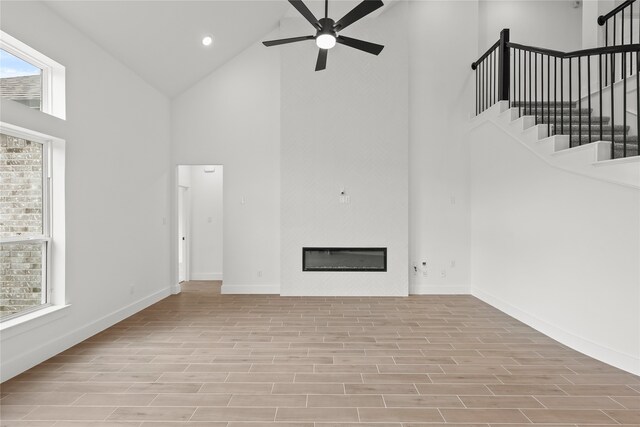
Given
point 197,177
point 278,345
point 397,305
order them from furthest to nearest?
1. point 197,177
2. point 397,305
3. point 278,345

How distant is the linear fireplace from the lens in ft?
21.0

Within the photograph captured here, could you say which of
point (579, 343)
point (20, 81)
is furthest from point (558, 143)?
point (20, 81)

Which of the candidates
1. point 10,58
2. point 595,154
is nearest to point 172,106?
point 10,58

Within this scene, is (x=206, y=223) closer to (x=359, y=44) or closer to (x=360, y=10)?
(x=359, y=44)

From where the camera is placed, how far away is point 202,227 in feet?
25.7

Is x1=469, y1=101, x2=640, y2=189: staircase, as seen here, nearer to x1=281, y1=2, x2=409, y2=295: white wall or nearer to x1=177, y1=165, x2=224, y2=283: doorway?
x1=281, y1=2, x2=409, y2=295: white wall

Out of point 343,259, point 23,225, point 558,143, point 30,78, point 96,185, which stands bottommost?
point 343,259

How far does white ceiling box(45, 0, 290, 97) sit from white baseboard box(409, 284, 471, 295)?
194 inches

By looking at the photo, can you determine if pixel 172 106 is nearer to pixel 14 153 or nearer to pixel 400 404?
pixel 14 153

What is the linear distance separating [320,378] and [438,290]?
3.85m

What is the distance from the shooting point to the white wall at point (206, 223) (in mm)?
7742

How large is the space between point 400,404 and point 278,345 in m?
1.59

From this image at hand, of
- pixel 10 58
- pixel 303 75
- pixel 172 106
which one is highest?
pixel 303 75

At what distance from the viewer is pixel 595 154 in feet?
11.6
